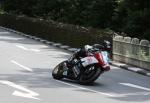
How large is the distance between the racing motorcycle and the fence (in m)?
5.50

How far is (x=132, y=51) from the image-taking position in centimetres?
2342

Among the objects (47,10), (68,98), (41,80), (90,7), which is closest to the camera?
(68,98)

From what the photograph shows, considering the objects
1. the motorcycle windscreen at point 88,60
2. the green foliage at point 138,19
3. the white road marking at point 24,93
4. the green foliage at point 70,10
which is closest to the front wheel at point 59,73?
the motorcycle windscreen at point 88,60

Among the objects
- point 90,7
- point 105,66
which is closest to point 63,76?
point 105,66

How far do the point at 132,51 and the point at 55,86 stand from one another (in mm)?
8546

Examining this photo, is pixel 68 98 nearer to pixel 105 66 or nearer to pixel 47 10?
pixel 105 66

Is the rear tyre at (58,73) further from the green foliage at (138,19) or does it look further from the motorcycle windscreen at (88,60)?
the green foliage at (138,19)

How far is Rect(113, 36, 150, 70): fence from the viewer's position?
2198 centimetres

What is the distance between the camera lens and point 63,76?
55.6ft

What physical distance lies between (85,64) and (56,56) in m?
10.4

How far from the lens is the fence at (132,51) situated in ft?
72.1

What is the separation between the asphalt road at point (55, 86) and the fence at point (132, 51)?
3.24ft

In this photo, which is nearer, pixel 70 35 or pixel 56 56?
pixel 56 56

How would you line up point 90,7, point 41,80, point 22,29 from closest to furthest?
1. point 41,80
2. point 90,7
3. point 22,29
